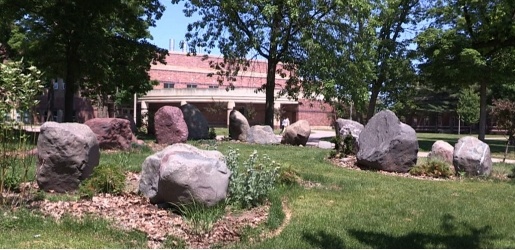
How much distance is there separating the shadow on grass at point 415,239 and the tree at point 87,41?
16.7 meters

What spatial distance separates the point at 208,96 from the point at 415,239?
53.3m

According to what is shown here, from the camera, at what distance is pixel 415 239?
254 inches

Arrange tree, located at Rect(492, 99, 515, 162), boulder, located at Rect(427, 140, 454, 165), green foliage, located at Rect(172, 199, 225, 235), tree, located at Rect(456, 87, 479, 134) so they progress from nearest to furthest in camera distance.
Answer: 1. green foliage, located at Rect(172, 199, 225, 235)
2. boulder, located at Rect(427, 140, 454, 165)
3. tree, located at Rect(492, 99, 515, 162)
4. tree, located at Rect(456, 87, 479, 134)

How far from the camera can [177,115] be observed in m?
19.1

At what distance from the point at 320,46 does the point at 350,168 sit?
36.5 ft

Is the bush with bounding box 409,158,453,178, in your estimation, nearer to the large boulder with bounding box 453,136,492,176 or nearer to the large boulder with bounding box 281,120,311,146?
the large boulder with bounding box 453,136,492,176

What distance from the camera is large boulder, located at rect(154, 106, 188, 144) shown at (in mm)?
18953

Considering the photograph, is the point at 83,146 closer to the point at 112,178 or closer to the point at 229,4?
the point at 112,178

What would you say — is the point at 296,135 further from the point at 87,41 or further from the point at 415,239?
the point at 415,239

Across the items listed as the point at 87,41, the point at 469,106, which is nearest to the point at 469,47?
the point at 87,41

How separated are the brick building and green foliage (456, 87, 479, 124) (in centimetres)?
1488

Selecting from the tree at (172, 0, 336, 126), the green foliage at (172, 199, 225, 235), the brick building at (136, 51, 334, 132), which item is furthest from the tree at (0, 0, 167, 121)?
the brick building at (136, 51, 334, 132)

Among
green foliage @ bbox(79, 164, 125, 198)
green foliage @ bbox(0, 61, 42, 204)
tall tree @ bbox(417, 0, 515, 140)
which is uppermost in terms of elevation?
tall tree @ bbox(417, 0, 515, 140)

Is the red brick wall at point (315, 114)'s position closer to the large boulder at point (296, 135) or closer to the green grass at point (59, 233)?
the large boulder at point (296, 135)
